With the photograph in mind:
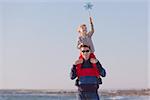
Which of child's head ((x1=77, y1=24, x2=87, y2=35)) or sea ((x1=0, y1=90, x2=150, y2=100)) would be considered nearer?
child's head ((x1=77, y1=24, x2=87, y2=35))

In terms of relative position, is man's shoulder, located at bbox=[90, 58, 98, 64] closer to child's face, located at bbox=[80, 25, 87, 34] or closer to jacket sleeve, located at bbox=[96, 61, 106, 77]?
jacket sleeve, located at bbox=[96, 61, 106, 77]

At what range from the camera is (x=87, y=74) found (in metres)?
2.48

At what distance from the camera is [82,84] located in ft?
8.15

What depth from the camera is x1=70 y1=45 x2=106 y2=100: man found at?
2482mm

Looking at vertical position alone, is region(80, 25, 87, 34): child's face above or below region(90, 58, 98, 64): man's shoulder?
above

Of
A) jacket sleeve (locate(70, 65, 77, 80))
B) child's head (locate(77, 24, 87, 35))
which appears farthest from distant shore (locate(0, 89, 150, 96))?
child's head (locate(77, 24, 87, 35))

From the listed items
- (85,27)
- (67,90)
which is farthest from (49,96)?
(85,27)

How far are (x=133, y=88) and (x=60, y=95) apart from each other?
59 cm

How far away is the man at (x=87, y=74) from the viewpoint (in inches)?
97.7

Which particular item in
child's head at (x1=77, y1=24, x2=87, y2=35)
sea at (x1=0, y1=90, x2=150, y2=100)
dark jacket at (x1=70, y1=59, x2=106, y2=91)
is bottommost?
sea at (x1=0, y1=90, x2=150, y2=100)

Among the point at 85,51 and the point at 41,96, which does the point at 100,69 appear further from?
the point at 41,96

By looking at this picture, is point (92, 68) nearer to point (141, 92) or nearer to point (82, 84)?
point (82, 84)

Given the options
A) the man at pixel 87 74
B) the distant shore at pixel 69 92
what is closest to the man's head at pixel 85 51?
the man at pixel 87 74

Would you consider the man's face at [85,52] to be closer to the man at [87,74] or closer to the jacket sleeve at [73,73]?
the man at [87,74]
